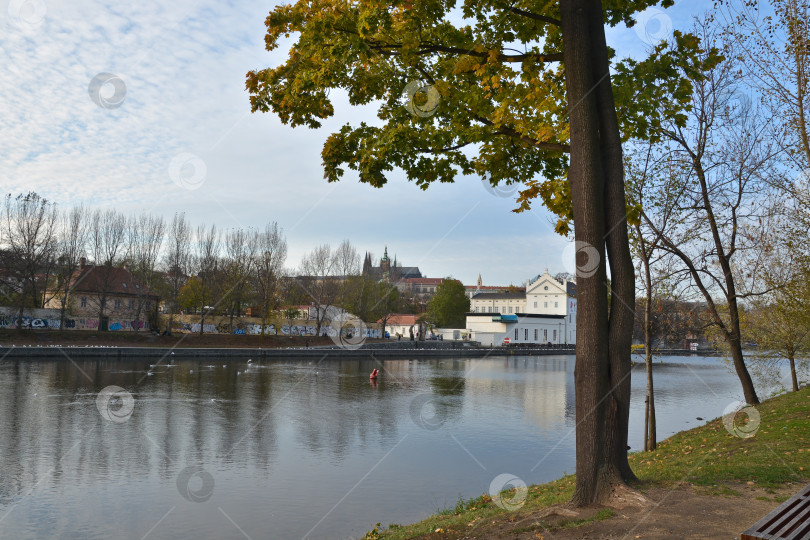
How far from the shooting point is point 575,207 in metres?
7.41

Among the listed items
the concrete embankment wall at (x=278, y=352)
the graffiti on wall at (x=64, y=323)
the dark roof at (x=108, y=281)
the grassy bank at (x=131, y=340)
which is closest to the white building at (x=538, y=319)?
the concrete embankment wall at (x=278, y=352)

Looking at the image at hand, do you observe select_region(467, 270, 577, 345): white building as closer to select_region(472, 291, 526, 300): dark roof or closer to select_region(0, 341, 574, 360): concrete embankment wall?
select_region(472, 291, 526, 300): dark roof

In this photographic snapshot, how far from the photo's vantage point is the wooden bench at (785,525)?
4.69 m

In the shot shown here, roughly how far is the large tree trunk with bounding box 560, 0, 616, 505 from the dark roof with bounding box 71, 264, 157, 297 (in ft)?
195

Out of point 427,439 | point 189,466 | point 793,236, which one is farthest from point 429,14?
point 427,439

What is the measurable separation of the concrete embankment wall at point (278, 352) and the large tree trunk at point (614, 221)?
149 feet

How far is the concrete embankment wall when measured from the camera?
144ft

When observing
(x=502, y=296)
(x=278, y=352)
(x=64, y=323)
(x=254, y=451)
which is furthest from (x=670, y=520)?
(x=502, y=296)

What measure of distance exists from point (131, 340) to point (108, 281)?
12.1 m

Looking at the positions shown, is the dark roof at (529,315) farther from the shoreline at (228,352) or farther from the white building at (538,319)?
the shoreline at (228,352)

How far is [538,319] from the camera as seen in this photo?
332 ft

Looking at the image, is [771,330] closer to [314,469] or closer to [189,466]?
[314,469]

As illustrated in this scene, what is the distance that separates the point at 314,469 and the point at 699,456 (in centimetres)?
899

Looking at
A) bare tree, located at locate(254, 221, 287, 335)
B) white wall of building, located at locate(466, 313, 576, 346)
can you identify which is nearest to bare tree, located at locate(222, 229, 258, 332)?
bare tree, located at locate(254, 221, 287, 335)
